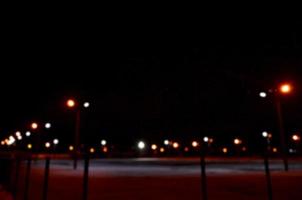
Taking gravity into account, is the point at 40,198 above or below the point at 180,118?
below

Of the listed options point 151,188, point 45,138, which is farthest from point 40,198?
point 45,138

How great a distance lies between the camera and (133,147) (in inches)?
3895

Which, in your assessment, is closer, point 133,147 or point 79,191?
point 79,191

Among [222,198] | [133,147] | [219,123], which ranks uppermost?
[219,123]

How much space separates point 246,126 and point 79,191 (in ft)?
306

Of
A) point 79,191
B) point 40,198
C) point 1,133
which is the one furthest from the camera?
point 1,133

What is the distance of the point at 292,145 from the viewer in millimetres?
113812

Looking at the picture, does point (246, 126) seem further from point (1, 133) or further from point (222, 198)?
point (222, 198)

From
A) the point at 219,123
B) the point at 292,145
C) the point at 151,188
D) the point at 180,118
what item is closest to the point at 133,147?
the point at 180,118

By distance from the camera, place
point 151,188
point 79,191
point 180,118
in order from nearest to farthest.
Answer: point 79,191
point 151,188
point 180,118

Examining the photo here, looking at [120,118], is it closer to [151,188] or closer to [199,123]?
[199,123]

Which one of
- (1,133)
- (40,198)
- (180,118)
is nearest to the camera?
(40,198)

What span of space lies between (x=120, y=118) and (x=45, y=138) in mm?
28195

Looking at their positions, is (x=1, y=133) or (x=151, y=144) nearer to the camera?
(x=151, y=144)
